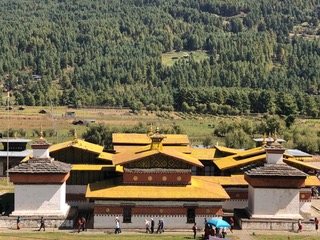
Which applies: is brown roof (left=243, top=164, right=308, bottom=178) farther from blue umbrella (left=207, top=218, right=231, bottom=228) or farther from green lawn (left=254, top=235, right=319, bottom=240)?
blue umbrella (left=207, top=218, right=231, bottom=228)

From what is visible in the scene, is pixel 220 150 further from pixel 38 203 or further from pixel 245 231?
pixel 38 203

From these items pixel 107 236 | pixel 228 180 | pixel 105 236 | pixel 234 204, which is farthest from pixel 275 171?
pixel 105 236

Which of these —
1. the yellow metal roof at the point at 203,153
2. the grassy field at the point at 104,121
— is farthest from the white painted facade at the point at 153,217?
the grassy field at the point at 104,121

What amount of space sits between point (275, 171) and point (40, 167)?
18.3m

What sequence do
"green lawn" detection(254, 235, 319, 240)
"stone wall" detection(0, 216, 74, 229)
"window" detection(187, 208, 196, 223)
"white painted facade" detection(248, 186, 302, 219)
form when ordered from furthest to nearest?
"white painted facade" detection(248, 186, 302, 219) < "window" detection(187, 208, 196, 223) < "stone wall" detection(0, 216, 74, 229) < "green lawn" detection(254, 235, 319, 240)

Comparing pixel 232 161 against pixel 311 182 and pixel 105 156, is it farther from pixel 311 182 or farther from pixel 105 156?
pixel 105 156

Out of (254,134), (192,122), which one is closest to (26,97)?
(192,122)

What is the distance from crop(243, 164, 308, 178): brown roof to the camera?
144 ft

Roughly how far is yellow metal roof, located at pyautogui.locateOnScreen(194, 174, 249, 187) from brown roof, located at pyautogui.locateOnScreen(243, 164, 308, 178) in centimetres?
280

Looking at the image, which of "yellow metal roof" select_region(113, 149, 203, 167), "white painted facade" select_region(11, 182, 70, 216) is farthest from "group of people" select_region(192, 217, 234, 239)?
"white painted facade" select_region(11, 182, 70, 216)

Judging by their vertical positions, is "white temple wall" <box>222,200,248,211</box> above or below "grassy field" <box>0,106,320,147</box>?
below

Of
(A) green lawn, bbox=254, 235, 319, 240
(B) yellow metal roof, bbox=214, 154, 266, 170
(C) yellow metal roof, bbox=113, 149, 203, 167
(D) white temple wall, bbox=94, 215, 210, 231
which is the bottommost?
(A) green lawn, bbox=254, 235, 319, 240

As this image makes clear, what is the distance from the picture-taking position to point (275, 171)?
44.2m

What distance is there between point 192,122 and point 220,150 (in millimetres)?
74179
